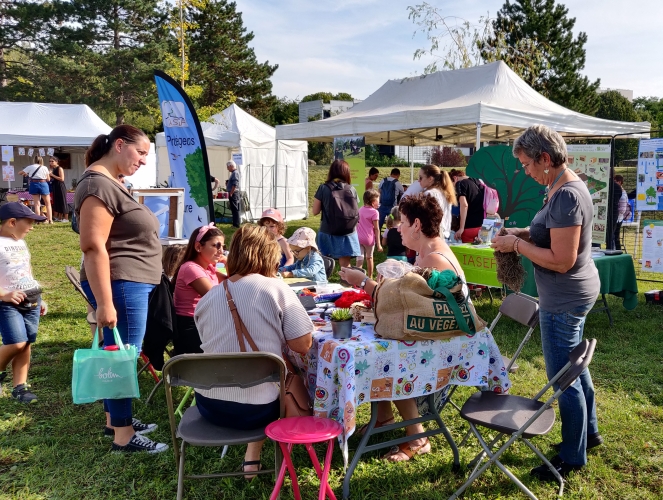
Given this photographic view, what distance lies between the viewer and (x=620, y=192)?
30.9 feet

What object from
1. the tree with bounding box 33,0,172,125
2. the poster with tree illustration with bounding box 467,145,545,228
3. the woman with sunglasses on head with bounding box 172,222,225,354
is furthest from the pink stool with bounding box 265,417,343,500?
the tree with bounding box 33,0,172,125

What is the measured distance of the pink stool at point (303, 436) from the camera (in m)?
2.07

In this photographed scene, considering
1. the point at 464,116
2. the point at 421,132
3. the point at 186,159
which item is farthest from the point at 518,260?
the point at 421,132

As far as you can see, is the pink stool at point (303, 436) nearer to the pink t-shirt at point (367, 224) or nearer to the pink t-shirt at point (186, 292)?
the pink t-shirt at point (186, 292)

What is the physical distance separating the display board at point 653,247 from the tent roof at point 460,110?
236cm

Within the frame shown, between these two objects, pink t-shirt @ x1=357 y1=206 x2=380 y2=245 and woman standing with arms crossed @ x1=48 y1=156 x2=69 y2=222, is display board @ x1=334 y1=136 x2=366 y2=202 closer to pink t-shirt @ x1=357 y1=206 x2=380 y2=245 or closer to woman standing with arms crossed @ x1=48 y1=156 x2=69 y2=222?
pink t-shirt @ x1=357 y1=206 x2=380 y2=245

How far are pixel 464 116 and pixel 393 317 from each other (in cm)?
598

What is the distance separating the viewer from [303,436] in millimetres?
2070

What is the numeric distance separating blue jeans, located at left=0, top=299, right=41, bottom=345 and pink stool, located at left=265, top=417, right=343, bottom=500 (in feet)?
7.19

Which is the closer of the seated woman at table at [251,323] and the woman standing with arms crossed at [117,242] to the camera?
the seated woman at table at [251,323]


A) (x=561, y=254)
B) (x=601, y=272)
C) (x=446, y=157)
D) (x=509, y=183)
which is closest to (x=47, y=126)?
(x=509, y=183)

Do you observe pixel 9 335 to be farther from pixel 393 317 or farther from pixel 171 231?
pixel 393 317

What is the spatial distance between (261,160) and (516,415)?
1308 cm

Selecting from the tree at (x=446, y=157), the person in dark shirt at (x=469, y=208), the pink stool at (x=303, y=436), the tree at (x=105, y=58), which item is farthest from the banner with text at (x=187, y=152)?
the tree at (x=446, y=157)
